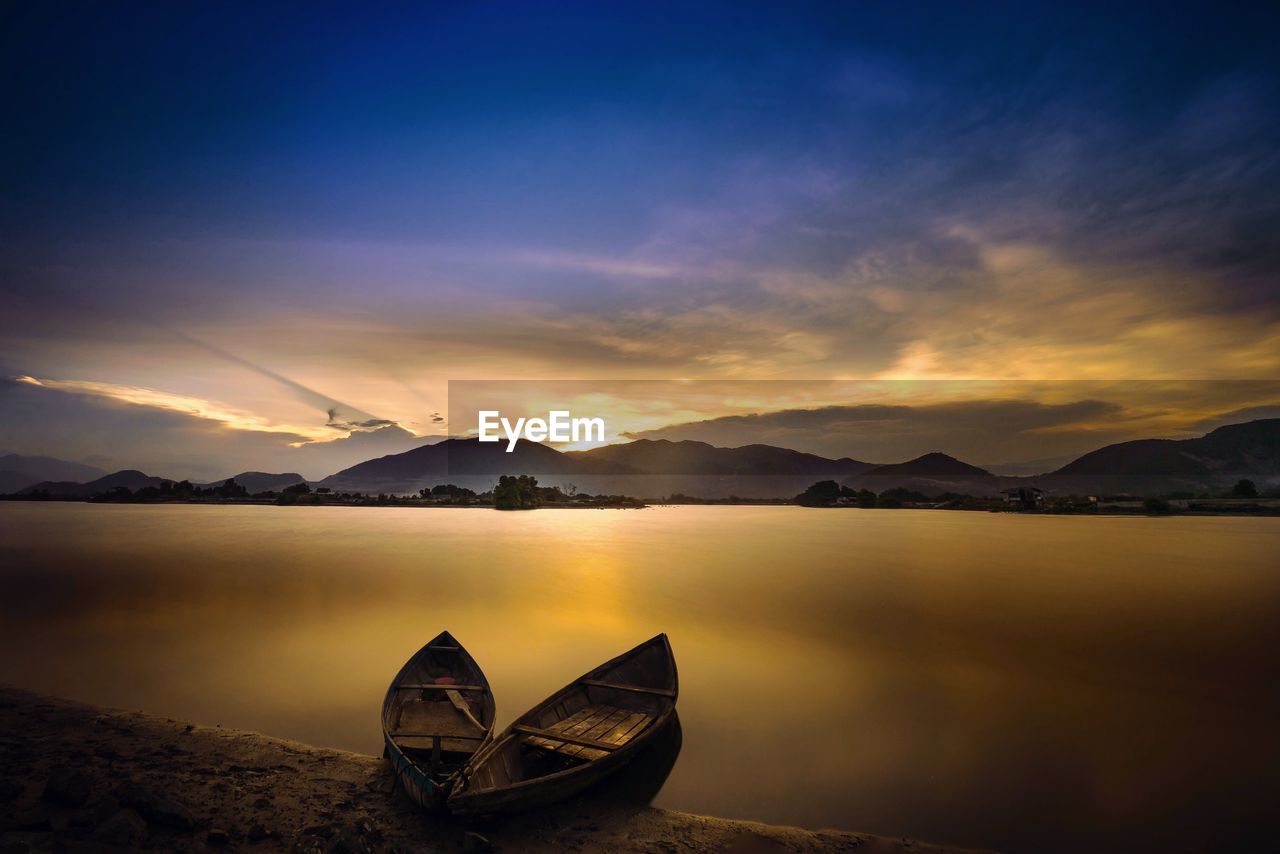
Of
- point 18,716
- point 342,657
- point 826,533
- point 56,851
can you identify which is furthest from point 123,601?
point 826,533

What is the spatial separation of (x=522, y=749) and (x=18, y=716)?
7948 millimetres

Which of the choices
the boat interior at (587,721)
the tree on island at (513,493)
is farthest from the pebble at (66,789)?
the tree on island at (513,493)

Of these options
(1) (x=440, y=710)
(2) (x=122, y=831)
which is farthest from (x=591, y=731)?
(2) (x=122, y=831)

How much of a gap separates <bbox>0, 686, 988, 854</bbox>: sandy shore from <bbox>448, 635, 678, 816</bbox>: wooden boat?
1.26ft

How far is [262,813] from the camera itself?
20.7 feet

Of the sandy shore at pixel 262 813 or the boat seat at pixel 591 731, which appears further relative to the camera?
the boat seat at pixel 591 731

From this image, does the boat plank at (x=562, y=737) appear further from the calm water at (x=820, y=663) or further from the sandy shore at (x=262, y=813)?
the calm water at (x=820, y=663)

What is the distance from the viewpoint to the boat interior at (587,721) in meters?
7.01

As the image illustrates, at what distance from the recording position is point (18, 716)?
Result: 8.84 meters

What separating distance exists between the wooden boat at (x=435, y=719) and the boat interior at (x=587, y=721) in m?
0.45

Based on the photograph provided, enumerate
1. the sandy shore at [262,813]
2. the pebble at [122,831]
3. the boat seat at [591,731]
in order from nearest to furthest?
the pebble at [122,831] < the sandy shore at [262,813] < the boat seat at [591,731]

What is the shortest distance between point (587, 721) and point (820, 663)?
788cm

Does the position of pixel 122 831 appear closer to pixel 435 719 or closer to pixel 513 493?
pixel 435 719

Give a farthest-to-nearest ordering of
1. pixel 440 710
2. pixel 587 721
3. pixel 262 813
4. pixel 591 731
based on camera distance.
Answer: pixel 440 710 → pixel 587 721 → pixel 591 731 → pixel 262 813
